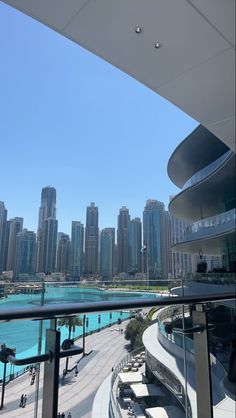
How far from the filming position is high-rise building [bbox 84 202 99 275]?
81.3 feet

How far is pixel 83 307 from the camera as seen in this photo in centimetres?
86

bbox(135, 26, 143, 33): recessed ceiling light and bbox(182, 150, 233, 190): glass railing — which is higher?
bbox(182, 150, 233, 190): glass railing

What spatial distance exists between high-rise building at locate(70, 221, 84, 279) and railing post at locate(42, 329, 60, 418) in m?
20.6

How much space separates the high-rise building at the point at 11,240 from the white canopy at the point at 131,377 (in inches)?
698

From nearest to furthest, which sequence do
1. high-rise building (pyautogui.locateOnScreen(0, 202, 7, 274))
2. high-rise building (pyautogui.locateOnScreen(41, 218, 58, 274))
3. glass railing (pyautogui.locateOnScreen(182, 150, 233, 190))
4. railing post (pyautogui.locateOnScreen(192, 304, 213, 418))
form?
railing post (pyautogui.locateOnScreen(192, 304, 213, 418)), glass railing (pyautogui.locateOnScreen(182, 150, 233, 190)), high-rise building (pyautogui.locateOnScreen(0, 202, 7, 274)), high-rise building (pyautogui.locateOnScreen(41, 218, 58, 274))

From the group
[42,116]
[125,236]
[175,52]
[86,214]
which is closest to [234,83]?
[175,52]

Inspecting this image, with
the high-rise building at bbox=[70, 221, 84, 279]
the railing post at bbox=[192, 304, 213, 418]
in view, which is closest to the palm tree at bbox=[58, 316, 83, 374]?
the railing post at bbox=[192, 304, 213, 418]

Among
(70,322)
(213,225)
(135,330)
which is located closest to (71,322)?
(70,322)

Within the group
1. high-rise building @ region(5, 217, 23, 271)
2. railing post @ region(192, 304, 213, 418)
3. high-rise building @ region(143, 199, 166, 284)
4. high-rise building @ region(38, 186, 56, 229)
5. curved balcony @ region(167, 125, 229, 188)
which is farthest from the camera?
high-rise building @ region(38, 186, 56, 229)

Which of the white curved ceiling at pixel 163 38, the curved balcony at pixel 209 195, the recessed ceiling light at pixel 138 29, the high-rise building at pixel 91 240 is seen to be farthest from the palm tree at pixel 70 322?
the high-rise building at pixel 91 240

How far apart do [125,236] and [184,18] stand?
28069mm

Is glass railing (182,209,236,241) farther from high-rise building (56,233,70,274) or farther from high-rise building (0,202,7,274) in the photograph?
high-rise building (0,202,7,274)

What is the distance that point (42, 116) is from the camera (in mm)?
17406

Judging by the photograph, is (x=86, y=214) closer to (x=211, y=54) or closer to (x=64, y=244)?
(x=64, y=244)
